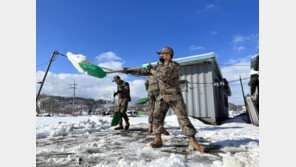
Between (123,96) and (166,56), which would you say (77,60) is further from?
(166,56)

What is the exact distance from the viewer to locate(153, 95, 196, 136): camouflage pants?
2346 mm

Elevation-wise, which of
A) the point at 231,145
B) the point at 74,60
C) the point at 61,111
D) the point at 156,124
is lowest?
the point at 61,111

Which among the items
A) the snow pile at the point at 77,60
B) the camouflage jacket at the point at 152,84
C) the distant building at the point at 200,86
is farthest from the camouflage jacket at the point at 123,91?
the distant building at the point at 200,86

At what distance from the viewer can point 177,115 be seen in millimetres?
2488

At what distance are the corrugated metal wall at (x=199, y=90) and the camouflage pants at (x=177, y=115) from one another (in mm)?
4787

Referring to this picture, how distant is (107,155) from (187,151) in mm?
1115

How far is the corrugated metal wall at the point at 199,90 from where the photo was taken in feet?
22.2

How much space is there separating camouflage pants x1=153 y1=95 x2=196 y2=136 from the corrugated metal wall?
15.7 feet

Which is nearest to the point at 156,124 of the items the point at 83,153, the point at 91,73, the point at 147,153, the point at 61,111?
the point at 147,153

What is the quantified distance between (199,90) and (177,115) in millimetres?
4981

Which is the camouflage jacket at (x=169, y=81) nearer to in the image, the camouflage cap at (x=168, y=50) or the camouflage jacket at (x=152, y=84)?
the camouflage cap at (x=168, y=50)

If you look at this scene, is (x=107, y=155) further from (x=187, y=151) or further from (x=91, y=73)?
(x=91, y=73)

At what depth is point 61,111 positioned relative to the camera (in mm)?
17906

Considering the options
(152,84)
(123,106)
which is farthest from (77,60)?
(152,84)
